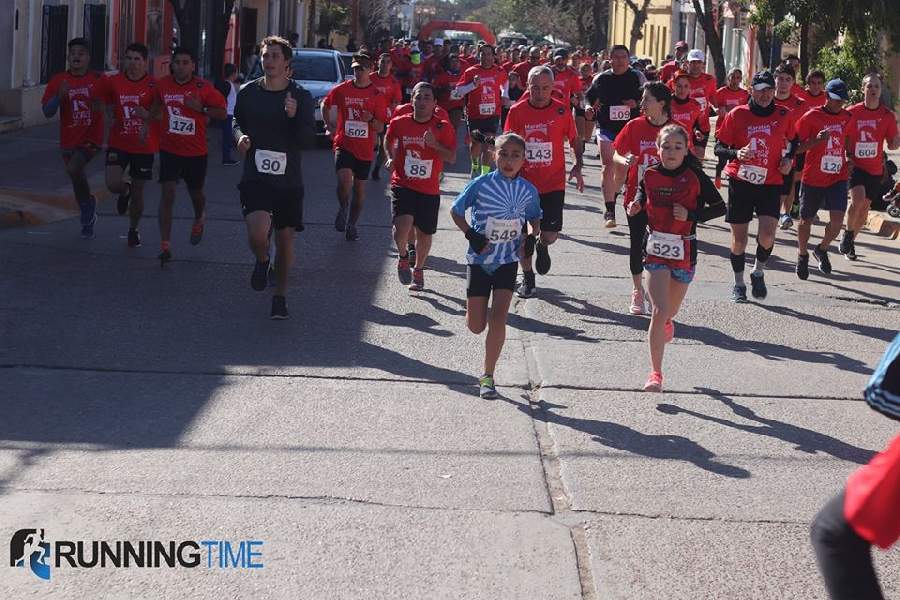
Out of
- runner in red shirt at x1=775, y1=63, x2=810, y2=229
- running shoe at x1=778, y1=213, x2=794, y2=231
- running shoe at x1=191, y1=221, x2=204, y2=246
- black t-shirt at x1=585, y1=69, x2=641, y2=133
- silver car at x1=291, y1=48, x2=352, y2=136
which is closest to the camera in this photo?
running shoe at x1=191, y1=221, x2=204, y2=246

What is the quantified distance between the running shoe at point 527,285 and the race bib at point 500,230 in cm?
333

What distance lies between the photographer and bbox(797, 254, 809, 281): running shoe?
12.8m

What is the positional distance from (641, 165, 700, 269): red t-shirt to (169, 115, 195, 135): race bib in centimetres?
454

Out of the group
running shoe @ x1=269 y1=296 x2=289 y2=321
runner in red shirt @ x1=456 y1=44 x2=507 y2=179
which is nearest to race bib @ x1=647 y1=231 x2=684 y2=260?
running shoe @ x1=269 y1=296 x2=289 y2=321

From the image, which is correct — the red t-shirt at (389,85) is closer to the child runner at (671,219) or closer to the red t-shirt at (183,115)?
the red t-shirt at (183,115)

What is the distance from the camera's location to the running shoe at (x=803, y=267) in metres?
12.8

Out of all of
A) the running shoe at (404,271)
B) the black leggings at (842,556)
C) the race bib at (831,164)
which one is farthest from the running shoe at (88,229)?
the black leggings at (842,556)

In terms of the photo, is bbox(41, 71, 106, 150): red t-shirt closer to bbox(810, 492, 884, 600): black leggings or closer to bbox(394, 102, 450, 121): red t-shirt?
bbox(394, 102, 450, 121): red t-shirt

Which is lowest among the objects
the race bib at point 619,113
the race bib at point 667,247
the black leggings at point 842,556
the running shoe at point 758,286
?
the running shoe at point 758,286

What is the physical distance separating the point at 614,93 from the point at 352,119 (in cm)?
324

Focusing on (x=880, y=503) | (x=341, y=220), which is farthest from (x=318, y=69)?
(x=880, y=503)

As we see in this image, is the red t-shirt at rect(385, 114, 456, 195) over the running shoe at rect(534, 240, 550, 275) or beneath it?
over

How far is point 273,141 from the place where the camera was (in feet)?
32.3

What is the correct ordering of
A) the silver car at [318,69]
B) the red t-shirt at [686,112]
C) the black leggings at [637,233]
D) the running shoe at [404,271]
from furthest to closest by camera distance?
the silver car at [318,69] → the red t-shirt at [686,112] → the running shoe at [404,271] → the black leggings at [637,233]
